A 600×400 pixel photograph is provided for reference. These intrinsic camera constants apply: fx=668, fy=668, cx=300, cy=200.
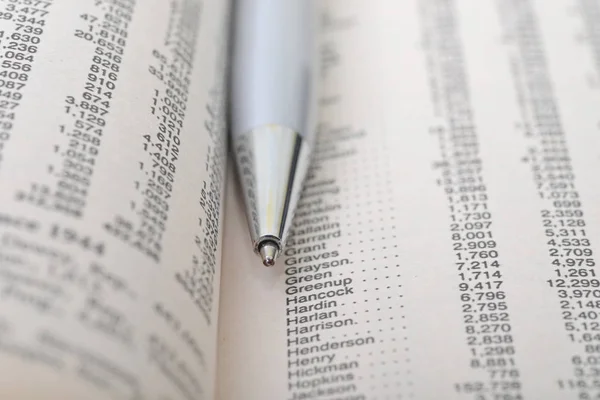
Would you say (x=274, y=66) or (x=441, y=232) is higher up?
(x=274, y=66)

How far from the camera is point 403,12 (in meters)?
0.48

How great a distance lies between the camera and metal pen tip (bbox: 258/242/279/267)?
0.35m

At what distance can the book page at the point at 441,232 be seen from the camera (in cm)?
32

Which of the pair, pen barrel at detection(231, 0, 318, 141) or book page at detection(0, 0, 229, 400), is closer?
book page at detection(0, 0, 229, 400)

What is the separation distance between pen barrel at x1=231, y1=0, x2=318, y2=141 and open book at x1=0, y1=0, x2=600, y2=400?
15 millimetres

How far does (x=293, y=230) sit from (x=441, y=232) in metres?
0.08

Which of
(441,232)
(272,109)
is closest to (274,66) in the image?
(272,109)

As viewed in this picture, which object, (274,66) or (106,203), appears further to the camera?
(274,66)

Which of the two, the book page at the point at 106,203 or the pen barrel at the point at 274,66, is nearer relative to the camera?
the book page at the point at 106,203

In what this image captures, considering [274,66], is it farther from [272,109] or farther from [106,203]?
[106,203]

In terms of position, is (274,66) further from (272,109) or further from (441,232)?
(441,232)

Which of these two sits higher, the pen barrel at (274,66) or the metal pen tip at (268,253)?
the pen barrel at (274,66)

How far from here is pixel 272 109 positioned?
0.39 metres

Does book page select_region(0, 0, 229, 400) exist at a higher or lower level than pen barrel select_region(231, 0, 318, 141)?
lower
